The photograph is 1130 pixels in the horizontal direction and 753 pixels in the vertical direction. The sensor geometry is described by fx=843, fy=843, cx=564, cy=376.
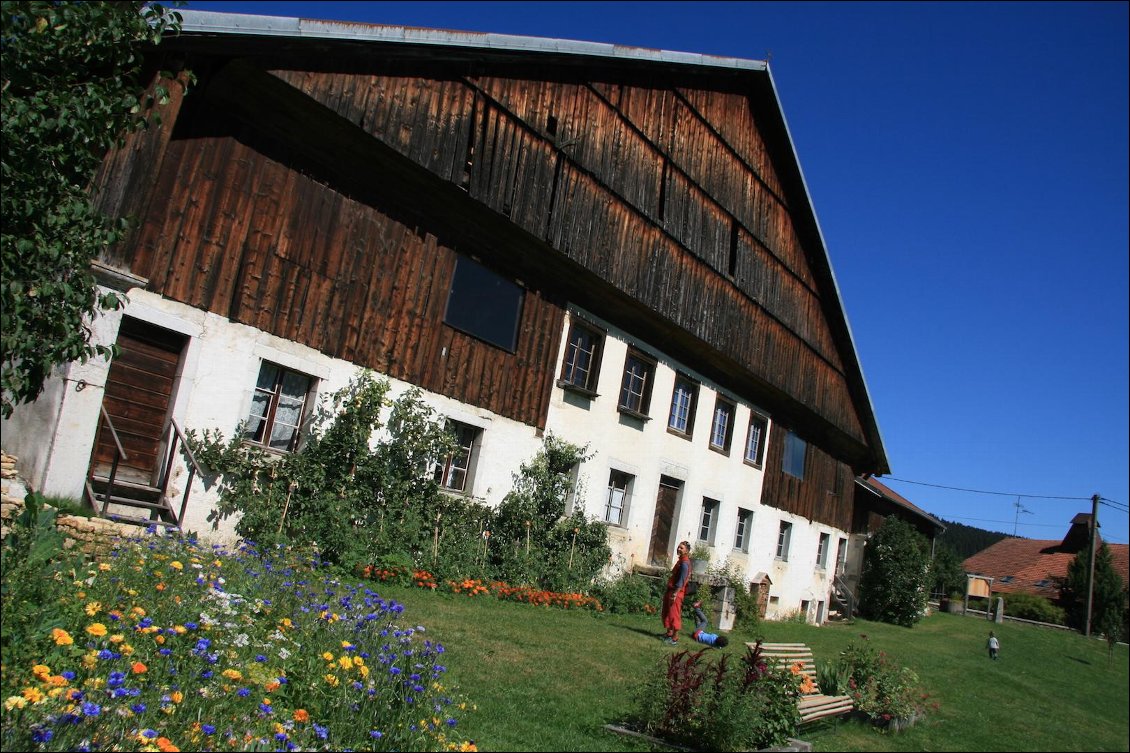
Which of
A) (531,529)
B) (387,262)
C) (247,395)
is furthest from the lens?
(531,529)

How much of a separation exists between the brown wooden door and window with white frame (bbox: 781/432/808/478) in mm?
20024

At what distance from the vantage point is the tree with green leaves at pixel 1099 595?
29.0 ft

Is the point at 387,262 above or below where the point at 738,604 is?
above

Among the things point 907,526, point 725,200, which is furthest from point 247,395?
point 907,526

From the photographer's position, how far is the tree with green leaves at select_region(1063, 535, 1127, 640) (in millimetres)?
8828

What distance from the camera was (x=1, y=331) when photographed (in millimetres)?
5207

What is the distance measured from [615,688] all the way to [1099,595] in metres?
8.38

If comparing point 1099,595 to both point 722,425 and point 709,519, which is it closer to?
point 709,519

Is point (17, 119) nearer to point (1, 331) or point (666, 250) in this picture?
point (1, 331)

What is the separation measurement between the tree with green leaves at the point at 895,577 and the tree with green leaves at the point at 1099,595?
35.1 ft

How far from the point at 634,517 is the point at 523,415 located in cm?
479

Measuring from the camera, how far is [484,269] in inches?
633

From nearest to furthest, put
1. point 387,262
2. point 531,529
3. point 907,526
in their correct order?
point 387,262 → point 531,529 → point 907,526

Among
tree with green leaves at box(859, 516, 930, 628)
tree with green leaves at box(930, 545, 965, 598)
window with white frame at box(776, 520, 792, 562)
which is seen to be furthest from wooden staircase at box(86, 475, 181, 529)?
tree with green leaves at box(930, 545, 965, 598)
